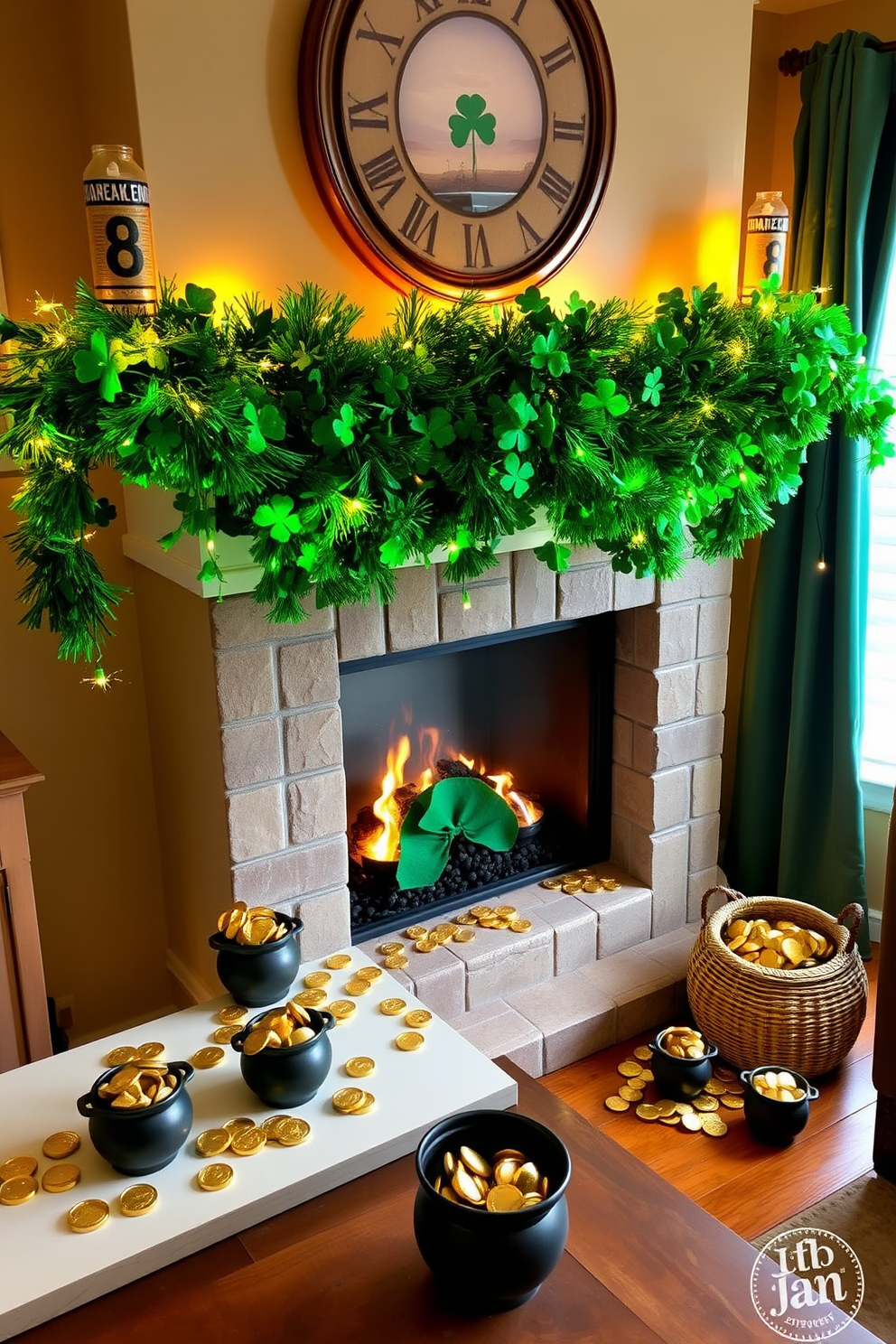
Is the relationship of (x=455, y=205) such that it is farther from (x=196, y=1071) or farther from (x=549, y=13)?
(x=196, y=1071)

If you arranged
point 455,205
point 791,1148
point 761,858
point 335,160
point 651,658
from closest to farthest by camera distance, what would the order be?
1. point 335,160
2. point 455,205
3. point 791,1148
4. point 651,658
5. point 761,858

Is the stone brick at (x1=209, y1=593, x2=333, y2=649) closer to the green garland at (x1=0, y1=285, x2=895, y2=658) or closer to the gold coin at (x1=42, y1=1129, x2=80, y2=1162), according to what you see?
the green garland at (x1=0, y1=285, x2=895, y2=658)

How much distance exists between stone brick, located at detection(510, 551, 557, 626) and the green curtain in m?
0.87

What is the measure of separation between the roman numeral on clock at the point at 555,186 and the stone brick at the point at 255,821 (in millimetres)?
1238

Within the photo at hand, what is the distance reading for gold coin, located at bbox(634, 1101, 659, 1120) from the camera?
224cm

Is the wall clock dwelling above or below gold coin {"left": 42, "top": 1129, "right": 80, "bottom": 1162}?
Answer: above

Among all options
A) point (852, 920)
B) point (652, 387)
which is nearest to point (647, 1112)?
point (852, 920)

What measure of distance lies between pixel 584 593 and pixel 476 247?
29.5 inches

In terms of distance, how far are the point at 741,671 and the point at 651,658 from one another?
873 millimetres

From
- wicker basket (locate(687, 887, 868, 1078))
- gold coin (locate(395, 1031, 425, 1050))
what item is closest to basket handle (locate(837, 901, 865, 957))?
wicker basket (locate(687, 887, 868, 1078))

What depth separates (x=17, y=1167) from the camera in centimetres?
125

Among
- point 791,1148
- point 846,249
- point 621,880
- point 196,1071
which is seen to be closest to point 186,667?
point 196,1071

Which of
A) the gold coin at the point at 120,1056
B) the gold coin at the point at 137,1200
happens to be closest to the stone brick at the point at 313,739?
the gold coin at the point at 120,1056

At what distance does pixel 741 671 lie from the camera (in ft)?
10.8
